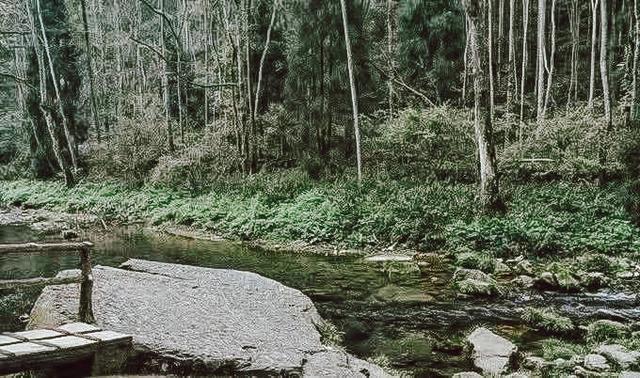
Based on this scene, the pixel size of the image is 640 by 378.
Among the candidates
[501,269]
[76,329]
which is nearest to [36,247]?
[76,329]

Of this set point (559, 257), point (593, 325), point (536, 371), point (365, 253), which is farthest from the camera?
point (365, 253)

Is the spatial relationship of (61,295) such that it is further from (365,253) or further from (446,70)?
(446,70)

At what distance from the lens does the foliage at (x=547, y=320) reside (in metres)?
8.28

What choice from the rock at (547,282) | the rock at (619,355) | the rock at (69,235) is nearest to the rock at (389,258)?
the rock at (547,282)

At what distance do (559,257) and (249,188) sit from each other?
11.1 metres

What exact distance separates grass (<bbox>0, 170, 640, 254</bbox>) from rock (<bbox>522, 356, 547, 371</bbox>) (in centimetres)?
551

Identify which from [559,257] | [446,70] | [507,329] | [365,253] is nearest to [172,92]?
[446,70]

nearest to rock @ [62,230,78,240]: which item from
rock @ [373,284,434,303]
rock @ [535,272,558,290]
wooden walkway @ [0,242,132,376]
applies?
rock @ [373,284,434,303]

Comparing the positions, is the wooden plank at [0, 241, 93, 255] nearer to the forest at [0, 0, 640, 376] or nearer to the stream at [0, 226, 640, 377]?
the stream at [0, 226, 640, 377]

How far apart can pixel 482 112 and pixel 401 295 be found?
627cm

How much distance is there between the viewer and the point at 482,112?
572 inches

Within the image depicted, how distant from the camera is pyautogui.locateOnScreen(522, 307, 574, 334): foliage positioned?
828 centimetres

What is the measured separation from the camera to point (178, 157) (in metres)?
24.4

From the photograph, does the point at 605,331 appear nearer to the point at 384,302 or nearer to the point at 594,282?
the point at 594,282
